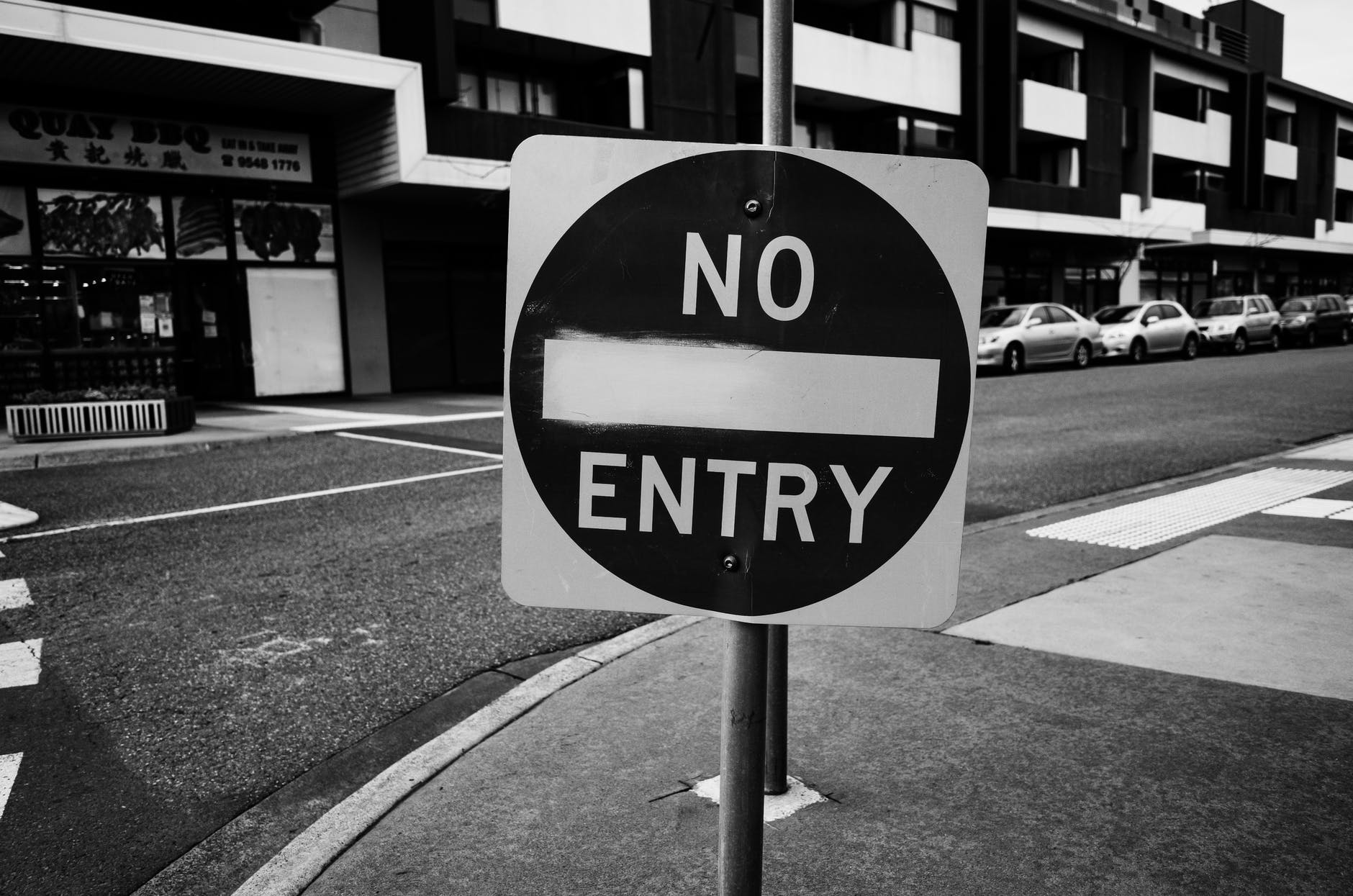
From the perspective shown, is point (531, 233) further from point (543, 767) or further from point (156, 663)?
point (156, 663)

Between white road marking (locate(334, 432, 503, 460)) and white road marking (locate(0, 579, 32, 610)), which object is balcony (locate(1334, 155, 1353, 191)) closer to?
white road marking (locate(334, 432, 503, 460))

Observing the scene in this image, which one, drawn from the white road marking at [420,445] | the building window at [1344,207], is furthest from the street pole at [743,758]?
the building window at [1344,207]

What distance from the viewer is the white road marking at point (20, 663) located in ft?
13.4

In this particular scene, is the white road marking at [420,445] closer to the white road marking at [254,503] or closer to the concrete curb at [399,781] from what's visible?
the white road marking at [254,503]

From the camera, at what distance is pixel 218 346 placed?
679 inches

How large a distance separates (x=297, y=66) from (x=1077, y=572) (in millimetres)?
13992

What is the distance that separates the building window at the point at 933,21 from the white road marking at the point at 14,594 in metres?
27.6

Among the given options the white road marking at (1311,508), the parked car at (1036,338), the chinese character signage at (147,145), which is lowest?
the white road marking at (1311,508)

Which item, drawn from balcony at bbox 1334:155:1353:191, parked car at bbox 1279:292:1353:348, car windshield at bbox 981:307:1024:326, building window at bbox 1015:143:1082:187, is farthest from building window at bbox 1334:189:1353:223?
car windshield at bbox 981:307:1024:326

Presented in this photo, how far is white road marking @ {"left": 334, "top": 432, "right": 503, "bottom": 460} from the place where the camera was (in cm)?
1030

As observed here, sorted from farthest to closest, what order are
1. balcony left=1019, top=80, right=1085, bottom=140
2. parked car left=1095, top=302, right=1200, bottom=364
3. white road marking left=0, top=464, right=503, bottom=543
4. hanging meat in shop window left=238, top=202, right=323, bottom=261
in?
balcony left=1019, top=80, right=1085, bottom=140, parked car left=1095, top=302, right=1200, bottom=364, hanging meat in shop window left=238, top=202, right=323, bottom=261, white road marking left=0, top=464, right=503, bottom=543

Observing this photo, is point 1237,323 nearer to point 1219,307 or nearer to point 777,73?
point 1219,307

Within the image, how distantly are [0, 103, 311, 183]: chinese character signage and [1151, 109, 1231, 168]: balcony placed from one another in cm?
3071

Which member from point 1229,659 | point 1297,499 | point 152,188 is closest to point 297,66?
point 152,188
